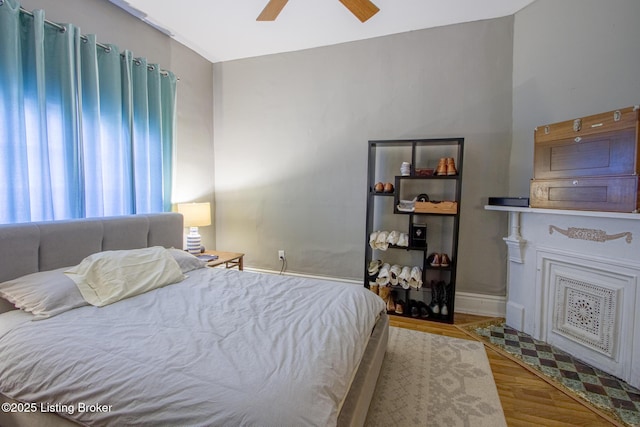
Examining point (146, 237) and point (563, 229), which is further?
point (146, 237)

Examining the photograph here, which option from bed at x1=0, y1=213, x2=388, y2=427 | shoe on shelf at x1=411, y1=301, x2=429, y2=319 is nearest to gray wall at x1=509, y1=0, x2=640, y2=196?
shoe on shelf at x1=411, y1=301, x2=429, y2=319

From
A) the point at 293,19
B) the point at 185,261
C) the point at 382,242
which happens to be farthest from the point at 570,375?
the point at 293,19

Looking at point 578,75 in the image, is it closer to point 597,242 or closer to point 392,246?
point 597,242

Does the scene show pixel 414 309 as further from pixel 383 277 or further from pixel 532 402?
pixel 532 402

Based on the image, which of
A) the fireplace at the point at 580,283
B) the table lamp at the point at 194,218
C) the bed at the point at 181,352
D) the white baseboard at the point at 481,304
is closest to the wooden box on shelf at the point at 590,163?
the fireplace at the point at 580,283

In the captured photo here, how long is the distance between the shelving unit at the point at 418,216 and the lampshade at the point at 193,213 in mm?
1734

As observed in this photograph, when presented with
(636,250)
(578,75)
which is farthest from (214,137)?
(636,250)

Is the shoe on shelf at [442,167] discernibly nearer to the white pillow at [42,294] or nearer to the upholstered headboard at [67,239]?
the upholstered headboard at [67,239]

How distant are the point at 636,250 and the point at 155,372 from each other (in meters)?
2.69

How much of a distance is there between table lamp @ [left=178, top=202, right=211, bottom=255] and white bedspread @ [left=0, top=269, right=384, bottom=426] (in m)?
1.32

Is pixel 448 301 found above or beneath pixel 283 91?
beneath

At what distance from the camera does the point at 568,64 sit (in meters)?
2.24

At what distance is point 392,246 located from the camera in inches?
109

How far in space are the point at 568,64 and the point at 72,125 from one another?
3.81m
